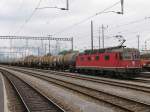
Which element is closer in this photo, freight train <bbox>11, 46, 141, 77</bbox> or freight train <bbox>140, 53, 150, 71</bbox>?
freight train <bbox>11, 46, 141, 77</bbox>

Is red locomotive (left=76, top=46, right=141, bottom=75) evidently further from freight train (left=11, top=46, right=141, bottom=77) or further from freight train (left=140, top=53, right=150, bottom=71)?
freight train (left=140, top=53, right=150, bottom=71)

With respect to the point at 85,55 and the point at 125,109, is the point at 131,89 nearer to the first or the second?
the point at 125,109

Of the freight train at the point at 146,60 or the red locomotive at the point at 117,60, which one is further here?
the freight train at the point at 146,60

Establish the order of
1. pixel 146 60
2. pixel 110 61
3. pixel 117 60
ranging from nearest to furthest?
pixel 117 60 → pixel 110 61 → pixel 146 60

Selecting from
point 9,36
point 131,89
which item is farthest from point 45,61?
point 131,89

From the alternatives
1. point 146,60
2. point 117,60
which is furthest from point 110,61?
point 146,60

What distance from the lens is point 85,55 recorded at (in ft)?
144

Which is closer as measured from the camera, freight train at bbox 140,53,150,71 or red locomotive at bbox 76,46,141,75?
red locomotive at bbox 76,46,141,75

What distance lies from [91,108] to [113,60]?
768 inches

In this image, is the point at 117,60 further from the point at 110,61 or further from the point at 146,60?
the point at 146,60

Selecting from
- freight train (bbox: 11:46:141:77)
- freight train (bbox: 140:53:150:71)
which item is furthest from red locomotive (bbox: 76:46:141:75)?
freight train (bbox: 140:53:150:71)

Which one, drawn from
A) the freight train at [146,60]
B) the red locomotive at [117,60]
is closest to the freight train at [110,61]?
the red locomotive at [117,60]

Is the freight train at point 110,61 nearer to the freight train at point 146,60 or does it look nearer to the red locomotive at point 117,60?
the red locomotive at point 117,60

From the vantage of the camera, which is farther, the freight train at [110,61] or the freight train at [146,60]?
the freight train at [146,60]
